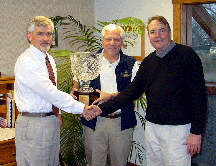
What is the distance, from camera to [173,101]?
2.01m

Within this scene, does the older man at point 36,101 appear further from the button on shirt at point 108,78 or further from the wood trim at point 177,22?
the wood trim at point 177,22

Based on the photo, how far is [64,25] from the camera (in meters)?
3.79

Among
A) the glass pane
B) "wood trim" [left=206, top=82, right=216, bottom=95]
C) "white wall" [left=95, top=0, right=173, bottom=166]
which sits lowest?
"wood trim" [left=206, top=82, right=216, bottom=95]

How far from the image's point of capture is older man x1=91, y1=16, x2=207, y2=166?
77.4 inches


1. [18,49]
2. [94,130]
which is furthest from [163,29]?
[18,49]

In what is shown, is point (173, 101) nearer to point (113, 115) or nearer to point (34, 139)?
point (113, 115)

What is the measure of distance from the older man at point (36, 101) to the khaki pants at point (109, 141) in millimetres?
384

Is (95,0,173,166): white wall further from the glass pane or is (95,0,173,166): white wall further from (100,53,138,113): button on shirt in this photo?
(100,53,138,113): button on shirt

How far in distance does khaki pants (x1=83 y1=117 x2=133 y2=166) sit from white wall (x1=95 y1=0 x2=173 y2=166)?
1177 millimetres

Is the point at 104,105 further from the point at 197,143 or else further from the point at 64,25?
the point at 64,25

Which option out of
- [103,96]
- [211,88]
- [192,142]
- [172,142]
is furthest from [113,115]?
[211,88]

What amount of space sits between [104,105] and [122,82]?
25 centimetres

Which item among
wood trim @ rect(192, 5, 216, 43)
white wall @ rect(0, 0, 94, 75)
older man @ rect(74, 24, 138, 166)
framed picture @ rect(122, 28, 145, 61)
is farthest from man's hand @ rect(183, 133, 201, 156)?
white wall @ rect(0, 0, 94, 75)

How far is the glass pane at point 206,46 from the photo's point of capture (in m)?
2.95
